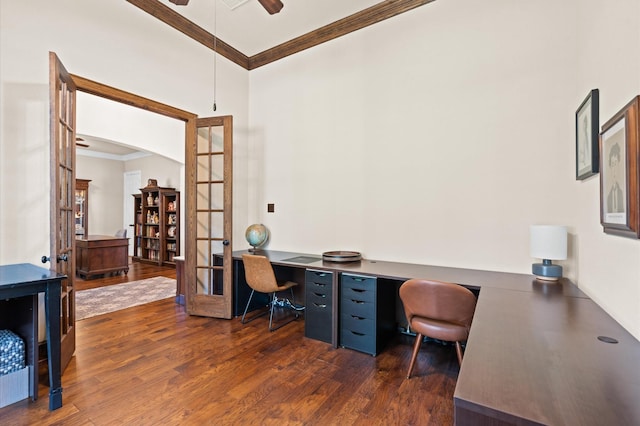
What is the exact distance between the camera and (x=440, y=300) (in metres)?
2.05

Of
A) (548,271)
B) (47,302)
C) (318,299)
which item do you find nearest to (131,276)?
(47,302)

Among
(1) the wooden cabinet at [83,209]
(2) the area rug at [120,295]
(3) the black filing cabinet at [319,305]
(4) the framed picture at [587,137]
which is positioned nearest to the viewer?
(4) the framed picture at [587,137]

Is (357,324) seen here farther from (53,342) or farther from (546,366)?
(53,342)

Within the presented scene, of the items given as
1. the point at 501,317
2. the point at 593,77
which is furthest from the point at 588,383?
the point at 593,77

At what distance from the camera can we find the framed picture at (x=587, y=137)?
175 cm

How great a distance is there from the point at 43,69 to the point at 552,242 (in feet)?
13.5

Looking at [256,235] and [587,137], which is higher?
[587,137]

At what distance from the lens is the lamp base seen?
2234mm

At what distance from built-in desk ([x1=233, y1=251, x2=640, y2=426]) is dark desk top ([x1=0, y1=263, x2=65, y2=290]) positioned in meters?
2.33

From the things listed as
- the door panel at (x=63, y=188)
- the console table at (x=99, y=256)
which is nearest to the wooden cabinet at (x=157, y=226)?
the console table at (x=99, y=256)

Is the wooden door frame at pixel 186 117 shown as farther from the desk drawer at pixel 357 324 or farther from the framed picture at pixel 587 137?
the framed picture at pixel 587 137

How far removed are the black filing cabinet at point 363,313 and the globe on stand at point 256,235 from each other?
158 centimetres

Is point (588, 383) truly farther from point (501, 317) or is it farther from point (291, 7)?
point (291, 7)

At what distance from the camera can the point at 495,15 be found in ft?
8.72
